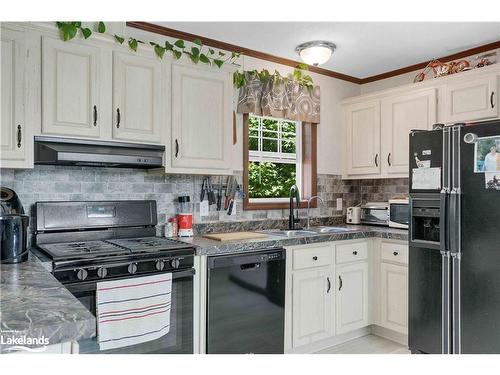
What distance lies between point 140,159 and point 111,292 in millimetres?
883

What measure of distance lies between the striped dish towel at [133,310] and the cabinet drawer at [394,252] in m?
1.87

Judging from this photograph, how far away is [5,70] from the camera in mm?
2229

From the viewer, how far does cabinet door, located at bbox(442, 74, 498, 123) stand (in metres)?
3.06

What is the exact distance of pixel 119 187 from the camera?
2883 mm

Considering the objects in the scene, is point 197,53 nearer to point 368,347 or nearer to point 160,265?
point 160,265

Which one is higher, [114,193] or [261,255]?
[114,193]

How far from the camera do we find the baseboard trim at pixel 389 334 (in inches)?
130

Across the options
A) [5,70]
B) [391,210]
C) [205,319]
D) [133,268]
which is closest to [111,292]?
[133,268]

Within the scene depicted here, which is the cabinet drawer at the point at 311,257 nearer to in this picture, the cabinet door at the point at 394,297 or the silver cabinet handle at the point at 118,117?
the cabinet door at the point at 394,297

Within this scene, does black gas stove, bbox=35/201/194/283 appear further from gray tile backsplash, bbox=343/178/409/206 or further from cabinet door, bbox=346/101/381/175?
gray tile backsplash, bbox=343/178/409/206

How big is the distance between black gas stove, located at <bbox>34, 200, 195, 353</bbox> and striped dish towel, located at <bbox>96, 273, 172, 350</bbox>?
0.04 m

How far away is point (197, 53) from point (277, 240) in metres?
1.42

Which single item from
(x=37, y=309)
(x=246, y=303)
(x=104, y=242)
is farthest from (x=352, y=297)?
(x=37, y=309)
